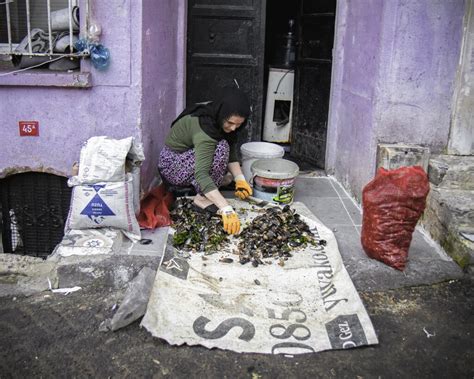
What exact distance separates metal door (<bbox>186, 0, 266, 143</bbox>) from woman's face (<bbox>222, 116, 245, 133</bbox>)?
1.61 metres

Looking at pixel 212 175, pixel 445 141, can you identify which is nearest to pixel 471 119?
pixel 445 141

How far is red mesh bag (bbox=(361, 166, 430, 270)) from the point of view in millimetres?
3570

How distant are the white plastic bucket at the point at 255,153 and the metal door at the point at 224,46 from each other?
929mm

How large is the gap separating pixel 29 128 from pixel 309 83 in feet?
10.2

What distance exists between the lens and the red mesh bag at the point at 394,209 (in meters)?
3.57

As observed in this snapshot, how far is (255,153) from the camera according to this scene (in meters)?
4.98

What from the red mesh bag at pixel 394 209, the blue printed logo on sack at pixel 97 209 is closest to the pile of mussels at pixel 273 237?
the red mesh bag at pixel 394 209

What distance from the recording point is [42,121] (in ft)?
14.2

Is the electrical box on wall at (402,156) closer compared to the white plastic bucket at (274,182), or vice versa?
the electrical box on wall at (402,156)

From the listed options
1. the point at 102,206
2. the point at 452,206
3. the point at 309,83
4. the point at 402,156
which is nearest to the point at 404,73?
the point at 402,156

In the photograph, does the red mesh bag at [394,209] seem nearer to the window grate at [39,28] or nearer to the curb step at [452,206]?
the curb step at [452,206]

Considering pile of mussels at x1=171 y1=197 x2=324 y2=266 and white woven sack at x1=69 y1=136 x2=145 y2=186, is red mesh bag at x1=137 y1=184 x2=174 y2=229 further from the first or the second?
white woven sack at x1=69 y1=136 x2=145 y2=186

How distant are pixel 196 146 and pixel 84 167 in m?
0.85

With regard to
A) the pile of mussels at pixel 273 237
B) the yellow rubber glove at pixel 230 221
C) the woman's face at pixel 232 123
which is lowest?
Result: the pile of mussels at pixel 273 237
